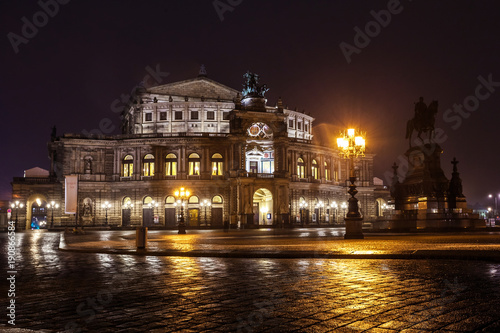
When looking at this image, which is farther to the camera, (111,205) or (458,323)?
(111,205)

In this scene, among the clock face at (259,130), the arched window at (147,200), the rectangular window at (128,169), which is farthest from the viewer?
the rectangular window at (128,169)

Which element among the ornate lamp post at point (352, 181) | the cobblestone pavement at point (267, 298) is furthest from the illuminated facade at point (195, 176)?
the cobblestone pavement at point (267, 298)

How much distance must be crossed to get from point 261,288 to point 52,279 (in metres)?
4.62

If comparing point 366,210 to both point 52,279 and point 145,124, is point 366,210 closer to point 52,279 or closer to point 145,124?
point 145,124

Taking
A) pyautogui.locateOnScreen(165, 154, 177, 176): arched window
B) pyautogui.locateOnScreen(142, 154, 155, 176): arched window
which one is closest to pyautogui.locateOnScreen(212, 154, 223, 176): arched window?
pyautogui.locateOnScreen(165, 154, 177, 176): arched window

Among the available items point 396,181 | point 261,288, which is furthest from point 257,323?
point 396,181

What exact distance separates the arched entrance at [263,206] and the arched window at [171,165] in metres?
12.1

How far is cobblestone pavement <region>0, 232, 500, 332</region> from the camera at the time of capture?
16.9 ft

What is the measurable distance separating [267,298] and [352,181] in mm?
15285

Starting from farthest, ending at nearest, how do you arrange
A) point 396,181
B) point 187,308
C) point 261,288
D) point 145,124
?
1. point 145,124
2. point 396,181
3. point 261,288
4. point 187,308

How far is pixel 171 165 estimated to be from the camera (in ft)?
216

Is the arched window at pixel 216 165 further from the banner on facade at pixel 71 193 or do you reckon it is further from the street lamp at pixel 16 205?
the street lamp at pixel 16 205

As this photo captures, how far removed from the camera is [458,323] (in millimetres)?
5004

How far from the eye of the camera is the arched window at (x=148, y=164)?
65.8 m
